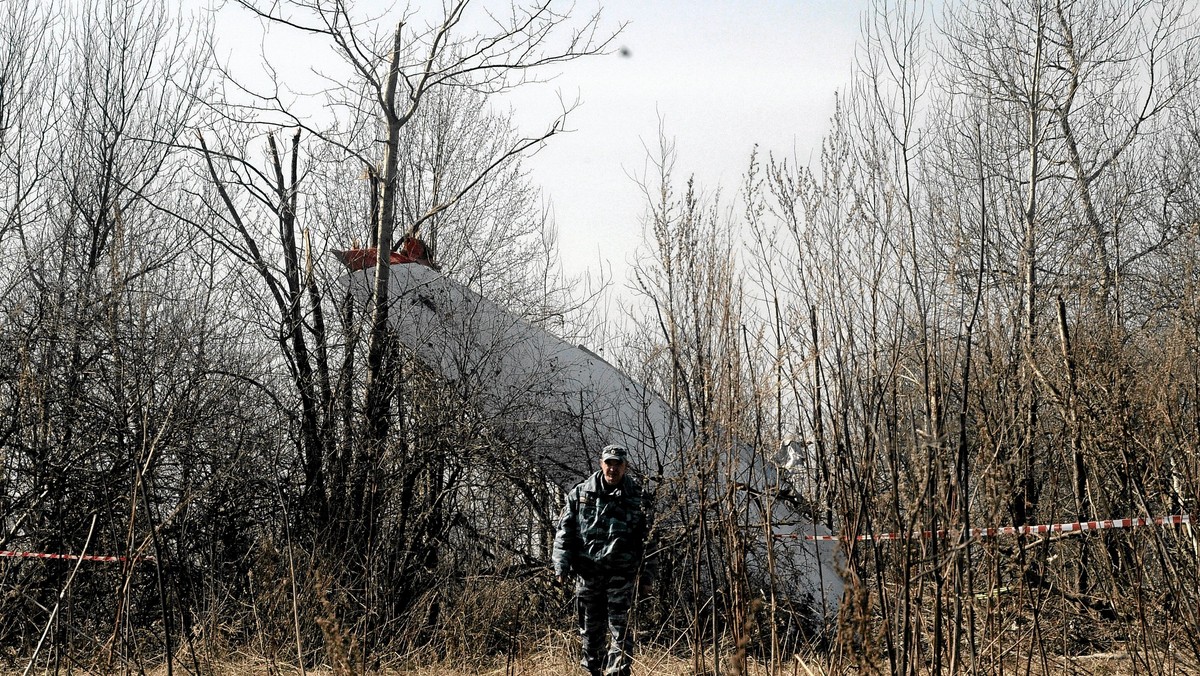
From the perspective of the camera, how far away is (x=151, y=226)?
10.5m

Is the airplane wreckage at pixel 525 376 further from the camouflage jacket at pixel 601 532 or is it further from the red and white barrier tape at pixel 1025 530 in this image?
the red and white barrier tape at pixel 1025 530

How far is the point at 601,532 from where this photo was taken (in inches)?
211

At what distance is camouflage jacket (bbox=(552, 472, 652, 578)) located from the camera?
17.4ft

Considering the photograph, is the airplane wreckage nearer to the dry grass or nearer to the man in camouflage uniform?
the dry grass

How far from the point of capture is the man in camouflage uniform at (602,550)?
530 centimetres

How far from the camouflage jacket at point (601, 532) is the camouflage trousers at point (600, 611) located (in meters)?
0.06

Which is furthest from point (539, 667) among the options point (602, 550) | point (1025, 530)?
point (1025, 530)

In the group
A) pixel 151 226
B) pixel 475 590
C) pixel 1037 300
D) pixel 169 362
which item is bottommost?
pixel 475 590

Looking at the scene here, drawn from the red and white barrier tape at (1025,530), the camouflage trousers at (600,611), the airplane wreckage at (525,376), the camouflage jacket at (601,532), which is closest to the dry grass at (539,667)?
the camouflage trousers at (600,611)

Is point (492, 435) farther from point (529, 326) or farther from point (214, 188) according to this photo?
point (214, 188)

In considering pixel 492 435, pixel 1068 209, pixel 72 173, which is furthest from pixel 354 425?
pixel 1068 209

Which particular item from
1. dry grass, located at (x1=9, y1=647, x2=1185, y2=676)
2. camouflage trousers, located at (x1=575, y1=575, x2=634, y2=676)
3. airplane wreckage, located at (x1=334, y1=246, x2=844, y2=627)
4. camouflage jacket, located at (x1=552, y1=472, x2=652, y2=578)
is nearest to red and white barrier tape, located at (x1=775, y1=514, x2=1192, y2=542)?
dry grass, located at (x1=9, y1=647, x2=1185, y2=676)

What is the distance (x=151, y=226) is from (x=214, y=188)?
0.81 meters

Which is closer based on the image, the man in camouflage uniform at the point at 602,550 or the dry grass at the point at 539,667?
the dry grass at the point at 539,667
